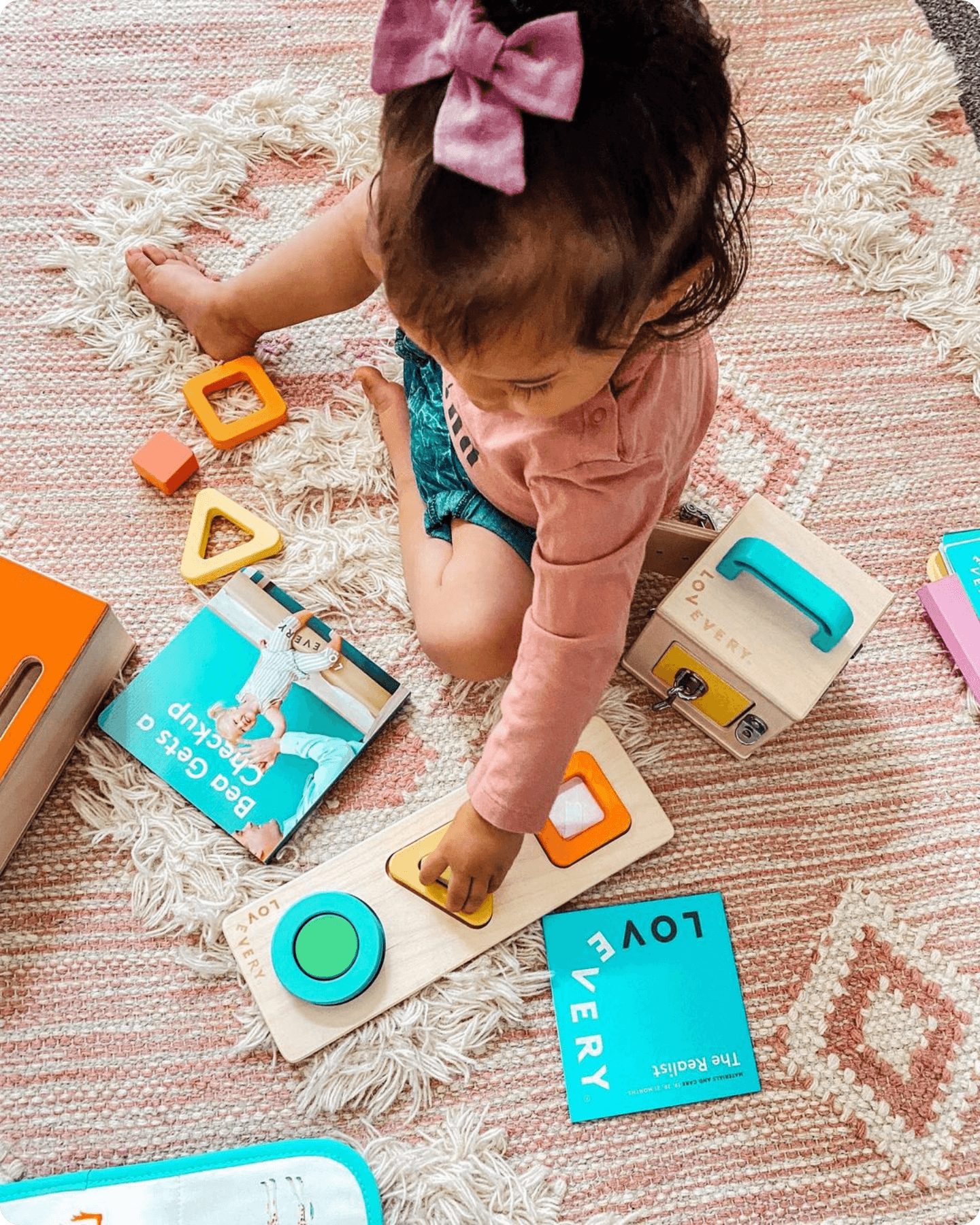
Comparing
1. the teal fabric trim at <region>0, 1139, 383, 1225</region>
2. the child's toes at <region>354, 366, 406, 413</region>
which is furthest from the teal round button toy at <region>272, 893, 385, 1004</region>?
the child's toes at <region>354, 366, 406, 413</region>

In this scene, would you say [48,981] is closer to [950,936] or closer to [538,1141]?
[538,1141]

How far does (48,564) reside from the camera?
33.3 inches

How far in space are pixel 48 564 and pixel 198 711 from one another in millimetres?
197

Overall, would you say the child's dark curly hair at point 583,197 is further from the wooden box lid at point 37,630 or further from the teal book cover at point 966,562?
the teal book cover at point 966,562

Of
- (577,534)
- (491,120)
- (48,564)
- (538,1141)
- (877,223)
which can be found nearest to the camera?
(491,120)

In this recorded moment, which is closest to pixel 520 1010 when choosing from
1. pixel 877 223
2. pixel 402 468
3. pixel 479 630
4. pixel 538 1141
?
pixel 538 1141

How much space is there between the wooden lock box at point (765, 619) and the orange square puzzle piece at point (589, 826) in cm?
10

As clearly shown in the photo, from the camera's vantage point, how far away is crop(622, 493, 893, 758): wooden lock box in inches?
27.4

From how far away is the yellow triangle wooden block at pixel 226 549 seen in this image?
0.83 metres

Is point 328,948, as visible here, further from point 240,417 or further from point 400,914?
point 240,417

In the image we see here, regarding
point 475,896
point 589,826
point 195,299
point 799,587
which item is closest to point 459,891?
point 475,896

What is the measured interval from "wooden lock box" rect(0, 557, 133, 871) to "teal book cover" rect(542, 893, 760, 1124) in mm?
401

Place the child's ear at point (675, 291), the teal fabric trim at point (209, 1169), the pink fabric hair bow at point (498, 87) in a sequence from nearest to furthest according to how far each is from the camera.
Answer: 1. the pink fabric hair bow at point (498, 87)
2. the child's ear at point (675, 291)
3. the teal fabric trim at point (209, 1169)

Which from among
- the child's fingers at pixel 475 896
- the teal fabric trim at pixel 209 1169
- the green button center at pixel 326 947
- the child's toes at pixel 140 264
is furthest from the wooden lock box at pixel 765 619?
the child's toes at pixel 140 264
